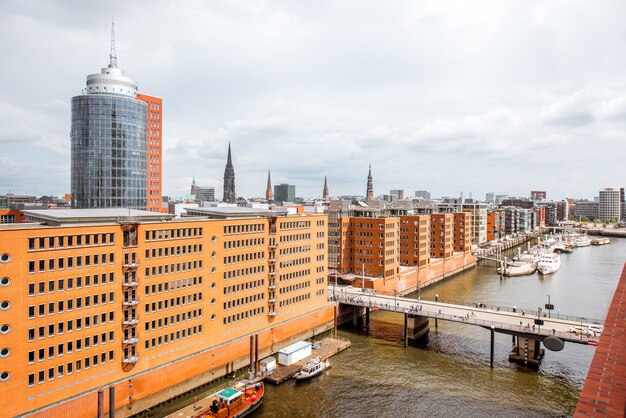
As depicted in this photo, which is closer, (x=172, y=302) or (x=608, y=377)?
(x=608, y=377)

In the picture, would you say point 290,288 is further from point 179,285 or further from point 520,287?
point 520,287

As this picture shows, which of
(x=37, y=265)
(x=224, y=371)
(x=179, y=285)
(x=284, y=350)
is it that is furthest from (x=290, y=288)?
(x=37, y=265)

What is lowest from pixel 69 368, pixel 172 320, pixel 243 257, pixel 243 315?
pixel 69 368

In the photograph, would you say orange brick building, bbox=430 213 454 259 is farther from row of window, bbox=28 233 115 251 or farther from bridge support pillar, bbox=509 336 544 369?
row of window, bbox=28 233 115 251

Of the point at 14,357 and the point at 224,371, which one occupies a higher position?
the point at 14,357

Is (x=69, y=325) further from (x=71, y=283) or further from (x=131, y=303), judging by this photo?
(x=131, y=303)

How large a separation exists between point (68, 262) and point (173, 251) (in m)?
13.8

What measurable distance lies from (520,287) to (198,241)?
108m

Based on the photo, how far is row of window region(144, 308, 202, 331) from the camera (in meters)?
57.2

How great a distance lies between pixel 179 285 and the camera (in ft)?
200

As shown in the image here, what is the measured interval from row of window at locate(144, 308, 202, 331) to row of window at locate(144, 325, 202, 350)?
4.44 feet

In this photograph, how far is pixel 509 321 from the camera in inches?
3024

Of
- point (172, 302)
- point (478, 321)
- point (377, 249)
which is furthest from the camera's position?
point (377, 249)

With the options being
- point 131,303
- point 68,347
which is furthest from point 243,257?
point 68,347
